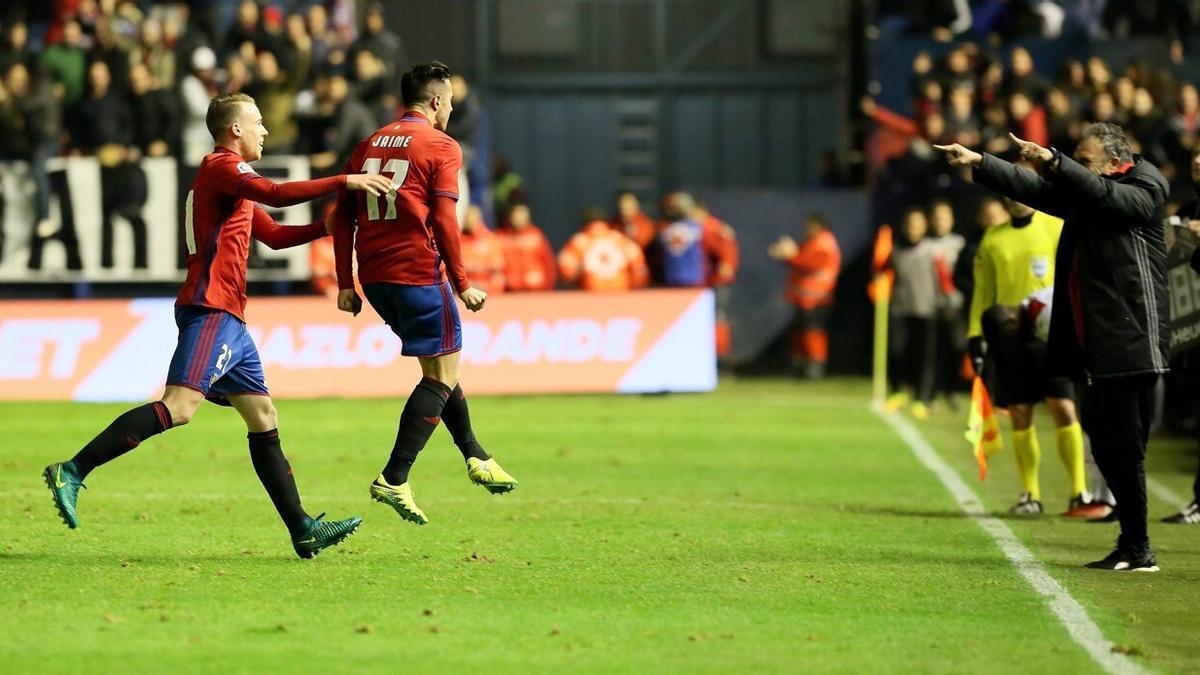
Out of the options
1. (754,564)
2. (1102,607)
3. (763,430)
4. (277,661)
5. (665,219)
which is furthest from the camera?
(665,219)

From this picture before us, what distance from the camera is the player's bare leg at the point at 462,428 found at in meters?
9.53

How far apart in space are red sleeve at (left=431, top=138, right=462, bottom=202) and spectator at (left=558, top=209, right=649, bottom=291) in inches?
542

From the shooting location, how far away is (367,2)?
2905cm

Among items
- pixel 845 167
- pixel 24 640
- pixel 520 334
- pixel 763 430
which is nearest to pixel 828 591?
pixel 24 640

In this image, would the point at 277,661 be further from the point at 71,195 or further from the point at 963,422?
the point at 71,195

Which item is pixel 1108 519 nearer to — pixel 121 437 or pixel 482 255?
pixel 121 437

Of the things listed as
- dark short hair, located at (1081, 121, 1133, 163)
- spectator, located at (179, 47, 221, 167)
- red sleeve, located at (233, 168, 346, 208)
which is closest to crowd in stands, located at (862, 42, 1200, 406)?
spectator, located at (179, 47, 221, 167)

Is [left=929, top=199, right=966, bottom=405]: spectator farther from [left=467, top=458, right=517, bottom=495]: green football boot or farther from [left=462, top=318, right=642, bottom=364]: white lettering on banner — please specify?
[left=467, top=458, right=517, bottom=495]: green football boot

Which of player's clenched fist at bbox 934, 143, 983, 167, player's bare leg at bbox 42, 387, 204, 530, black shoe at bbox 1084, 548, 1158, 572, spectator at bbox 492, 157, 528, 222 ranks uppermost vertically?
player's clenched fist at bbox 934, 143, 983, 167

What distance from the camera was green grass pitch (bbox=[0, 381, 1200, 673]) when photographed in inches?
275

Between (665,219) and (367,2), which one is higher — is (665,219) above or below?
below

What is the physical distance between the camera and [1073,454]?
468 inches

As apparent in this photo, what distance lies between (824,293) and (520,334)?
522 centimetres

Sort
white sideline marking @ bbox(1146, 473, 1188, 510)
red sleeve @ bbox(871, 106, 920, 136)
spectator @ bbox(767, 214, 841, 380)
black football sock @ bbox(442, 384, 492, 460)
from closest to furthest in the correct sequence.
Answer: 1. black football sock @ bbox(442, 384, 492, 460)
2. white sideline marking @ bbox(1146, 473, 1188, 510)
3. spectator @ bbox(767, 214, 841, 380)
4. red sleeve @ bbox(871, 106, 920, 136)
